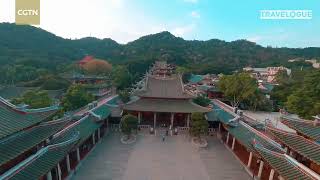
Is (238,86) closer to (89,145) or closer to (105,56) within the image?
(89,145)

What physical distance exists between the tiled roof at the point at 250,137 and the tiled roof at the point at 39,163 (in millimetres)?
14565

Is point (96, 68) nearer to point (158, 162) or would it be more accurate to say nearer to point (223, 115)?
point (223, 115)

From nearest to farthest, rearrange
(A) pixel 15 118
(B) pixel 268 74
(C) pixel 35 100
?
(A) pixel 15 118
(C) pixel 35 100
(B) pixel 268 74

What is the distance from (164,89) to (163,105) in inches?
115

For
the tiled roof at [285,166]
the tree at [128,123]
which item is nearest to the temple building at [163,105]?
the tree at [128,123]

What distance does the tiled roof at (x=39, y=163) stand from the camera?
432 inches

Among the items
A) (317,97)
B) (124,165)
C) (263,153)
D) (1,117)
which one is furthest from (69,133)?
(317,97)

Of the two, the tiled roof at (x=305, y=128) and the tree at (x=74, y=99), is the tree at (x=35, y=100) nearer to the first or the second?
the tree at (x=74, y=99)

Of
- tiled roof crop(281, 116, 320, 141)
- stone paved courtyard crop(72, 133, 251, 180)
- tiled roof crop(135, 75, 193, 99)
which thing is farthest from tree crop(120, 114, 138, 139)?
tiled roof crop(281, 116, 320, 141)

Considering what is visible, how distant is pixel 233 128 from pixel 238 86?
2015cm

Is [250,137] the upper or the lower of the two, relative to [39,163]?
lower

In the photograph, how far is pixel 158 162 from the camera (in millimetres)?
20844

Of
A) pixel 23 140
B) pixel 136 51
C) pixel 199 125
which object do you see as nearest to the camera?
pixel 23 140

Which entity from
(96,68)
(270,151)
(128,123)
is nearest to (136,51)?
(96,68)
